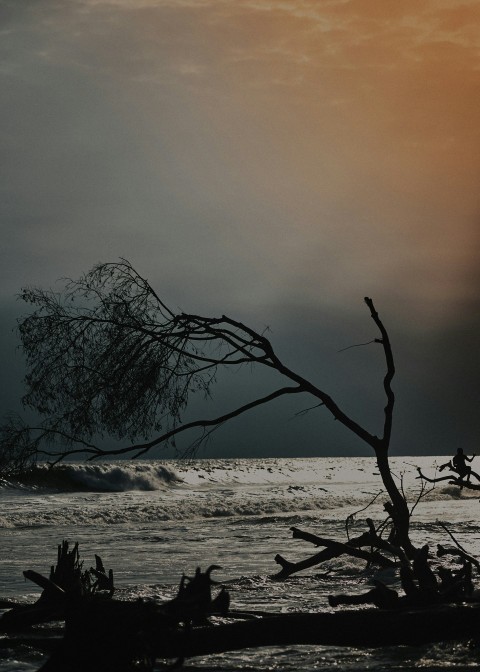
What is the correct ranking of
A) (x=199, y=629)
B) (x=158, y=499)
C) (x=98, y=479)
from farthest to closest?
(x=98, y=479), (x=158, y=499), (x=199, y=629)

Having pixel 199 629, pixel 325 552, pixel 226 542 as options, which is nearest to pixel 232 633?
pixel 199 629

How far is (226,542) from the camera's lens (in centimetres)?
2097

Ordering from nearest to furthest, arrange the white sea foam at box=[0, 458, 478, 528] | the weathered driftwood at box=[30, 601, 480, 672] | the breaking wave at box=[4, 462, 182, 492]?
the weathered driftwood at box=[30, 601, 480, 672] < the white sea foam at box=[0, 458, 478, 528] < the breaking wave at box=[4, 462, 182, 492]

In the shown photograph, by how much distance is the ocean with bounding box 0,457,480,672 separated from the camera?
311 inches

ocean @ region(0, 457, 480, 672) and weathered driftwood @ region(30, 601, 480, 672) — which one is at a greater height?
weathered driftwood @ region(30, 601, 480, 672)

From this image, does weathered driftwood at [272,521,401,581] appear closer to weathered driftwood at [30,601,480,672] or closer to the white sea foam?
weathered driftwood at [30,601,480,672]

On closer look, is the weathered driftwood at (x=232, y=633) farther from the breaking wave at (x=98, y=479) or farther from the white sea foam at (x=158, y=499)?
the breaking wave at (x=98, y=479)

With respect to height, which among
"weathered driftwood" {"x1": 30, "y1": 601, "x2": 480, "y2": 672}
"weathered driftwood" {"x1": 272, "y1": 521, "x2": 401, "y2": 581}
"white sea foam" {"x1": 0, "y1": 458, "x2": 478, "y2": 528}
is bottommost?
"white sea foam" {"x1": 0, "y1": 458, "x2": 478, "y2": 528}

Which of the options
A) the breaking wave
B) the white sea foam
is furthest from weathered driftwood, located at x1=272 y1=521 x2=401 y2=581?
the breaking wave

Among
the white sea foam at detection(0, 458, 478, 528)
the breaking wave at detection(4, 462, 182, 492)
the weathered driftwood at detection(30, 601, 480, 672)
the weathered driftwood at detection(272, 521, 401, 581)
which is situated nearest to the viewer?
the weathered driftwood at detection(30, 601, 480, 672)

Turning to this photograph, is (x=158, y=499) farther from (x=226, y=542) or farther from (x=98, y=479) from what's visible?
(x=226, y=542)

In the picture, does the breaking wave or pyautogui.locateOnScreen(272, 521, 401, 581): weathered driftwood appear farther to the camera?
the breaking wave

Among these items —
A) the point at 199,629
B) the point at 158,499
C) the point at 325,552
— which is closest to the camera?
the point at 199,629

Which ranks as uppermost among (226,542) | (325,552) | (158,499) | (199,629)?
(325,552)
